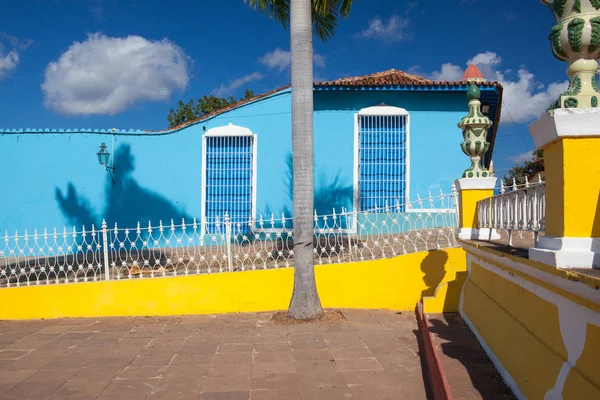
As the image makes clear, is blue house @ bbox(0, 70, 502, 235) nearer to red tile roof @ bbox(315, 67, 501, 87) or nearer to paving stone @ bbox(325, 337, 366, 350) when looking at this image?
red tile roof @ bbox(315, 67, 501, 87)

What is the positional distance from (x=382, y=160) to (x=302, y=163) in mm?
5456

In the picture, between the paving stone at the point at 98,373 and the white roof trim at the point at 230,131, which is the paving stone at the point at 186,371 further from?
the white roof trim at the point at 230,131

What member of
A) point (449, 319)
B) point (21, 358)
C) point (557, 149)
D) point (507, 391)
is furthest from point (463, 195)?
point (21, 358)

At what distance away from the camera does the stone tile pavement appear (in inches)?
158

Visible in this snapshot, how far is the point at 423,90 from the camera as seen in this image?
36.0ft

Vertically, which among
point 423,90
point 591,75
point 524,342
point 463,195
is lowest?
point 524,342

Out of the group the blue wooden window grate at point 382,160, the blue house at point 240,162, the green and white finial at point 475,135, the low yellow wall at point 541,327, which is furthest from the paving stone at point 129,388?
the blue wooden window grate at point 382,160

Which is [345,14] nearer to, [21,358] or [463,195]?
[463,195]

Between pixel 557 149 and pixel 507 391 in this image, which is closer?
pixel 557 149

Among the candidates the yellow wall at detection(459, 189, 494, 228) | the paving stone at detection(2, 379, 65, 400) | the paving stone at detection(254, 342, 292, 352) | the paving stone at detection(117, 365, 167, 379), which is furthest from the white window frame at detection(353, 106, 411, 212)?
the paving stone at detection(2, 379, 65, 400)

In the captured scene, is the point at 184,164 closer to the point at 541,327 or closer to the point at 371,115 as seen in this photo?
the point at 371,115

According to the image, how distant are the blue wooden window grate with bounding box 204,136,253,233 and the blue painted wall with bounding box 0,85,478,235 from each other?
245 mm

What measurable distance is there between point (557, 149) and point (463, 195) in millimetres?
3182

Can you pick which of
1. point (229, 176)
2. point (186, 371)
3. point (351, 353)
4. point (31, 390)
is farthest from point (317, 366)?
point (229, 176)
